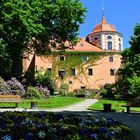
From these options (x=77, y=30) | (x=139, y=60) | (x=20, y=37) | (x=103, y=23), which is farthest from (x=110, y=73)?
(x=20, y=37)

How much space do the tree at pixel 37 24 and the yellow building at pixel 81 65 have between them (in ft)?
57.3

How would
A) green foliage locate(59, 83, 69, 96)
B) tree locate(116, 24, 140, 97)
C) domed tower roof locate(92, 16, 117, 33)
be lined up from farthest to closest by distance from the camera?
domed tower roof locate(92, 16, 117, 33), green foliage locate(59, 83, 69, 96), tree locate(116, 24, 140, 97)

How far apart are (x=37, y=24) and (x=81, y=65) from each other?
1063 inches

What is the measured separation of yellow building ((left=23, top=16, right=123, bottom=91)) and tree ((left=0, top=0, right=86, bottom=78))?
17.5 meters

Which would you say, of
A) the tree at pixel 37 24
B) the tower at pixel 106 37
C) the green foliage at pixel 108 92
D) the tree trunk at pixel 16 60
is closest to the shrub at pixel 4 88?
the tree at pixel 37 24

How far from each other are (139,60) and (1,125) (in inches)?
1699

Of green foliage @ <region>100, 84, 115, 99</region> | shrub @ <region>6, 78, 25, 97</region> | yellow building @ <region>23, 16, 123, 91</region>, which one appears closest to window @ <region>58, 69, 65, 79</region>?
yellow building @ <region>23, 16, 123, 91</region>

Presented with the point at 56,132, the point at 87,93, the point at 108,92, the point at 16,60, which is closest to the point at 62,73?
the point at 87,93

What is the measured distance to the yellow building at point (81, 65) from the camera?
67.2 m

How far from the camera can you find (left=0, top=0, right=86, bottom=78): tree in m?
41.5

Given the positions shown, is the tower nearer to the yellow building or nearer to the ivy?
→ the yellow building

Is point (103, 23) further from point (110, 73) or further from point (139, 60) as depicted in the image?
point (139, 60)

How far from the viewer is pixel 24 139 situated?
8.10m

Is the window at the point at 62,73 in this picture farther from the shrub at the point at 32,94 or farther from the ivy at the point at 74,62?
the shrub at the point at 32,94
